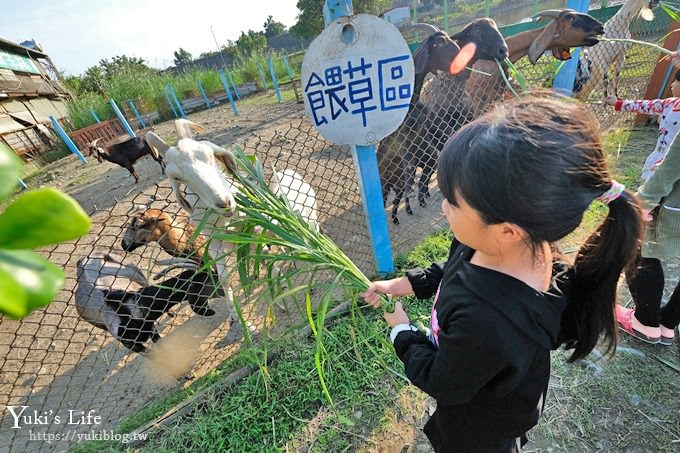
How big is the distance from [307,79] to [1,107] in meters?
19.0

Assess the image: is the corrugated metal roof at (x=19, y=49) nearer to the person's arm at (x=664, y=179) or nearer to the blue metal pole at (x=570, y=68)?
the blue metal pole at (x=570, y=68)

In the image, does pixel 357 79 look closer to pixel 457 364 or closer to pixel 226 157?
pixel 226 157

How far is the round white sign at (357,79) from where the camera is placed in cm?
Result: 214

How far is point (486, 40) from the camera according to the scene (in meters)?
3.71

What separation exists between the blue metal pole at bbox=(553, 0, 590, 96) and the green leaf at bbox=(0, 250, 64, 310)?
14.3 feet

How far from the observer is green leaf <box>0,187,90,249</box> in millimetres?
227

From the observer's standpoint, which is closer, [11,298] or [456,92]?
[11,298]

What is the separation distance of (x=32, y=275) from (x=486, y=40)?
4.45 metres

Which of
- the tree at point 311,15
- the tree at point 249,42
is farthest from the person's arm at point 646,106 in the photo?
the tree at point 249,42

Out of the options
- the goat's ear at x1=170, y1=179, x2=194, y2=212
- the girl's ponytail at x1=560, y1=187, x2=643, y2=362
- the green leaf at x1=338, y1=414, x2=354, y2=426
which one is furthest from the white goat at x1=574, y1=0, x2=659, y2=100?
the goat's ear at x1=170, y1=179, x2=194, y2=212

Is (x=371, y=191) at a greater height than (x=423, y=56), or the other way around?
(x=423, y=56)

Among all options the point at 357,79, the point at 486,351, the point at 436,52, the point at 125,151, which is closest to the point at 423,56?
the point at 436,52

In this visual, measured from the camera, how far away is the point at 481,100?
4418 mm

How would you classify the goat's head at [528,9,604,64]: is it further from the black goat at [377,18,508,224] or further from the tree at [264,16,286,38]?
the tree at [264,16,286,38]
